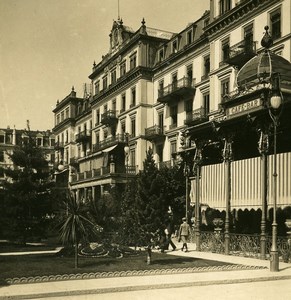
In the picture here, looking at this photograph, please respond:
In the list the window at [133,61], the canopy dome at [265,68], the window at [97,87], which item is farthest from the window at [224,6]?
the window at [97,87]

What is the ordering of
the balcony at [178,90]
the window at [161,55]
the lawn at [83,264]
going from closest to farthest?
the lawn at [83,264]
the balcony at [178,90]
the window at [161,55]

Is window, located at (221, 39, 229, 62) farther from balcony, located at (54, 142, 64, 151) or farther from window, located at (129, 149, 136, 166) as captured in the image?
balcony, located at (54, 142, 64, 151)

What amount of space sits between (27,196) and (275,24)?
18320mm

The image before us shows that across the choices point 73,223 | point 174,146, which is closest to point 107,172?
point 174,146

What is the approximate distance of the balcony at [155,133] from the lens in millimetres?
43031

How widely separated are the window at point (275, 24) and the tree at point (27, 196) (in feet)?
52.8

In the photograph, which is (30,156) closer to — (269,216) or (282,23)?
(269,216)

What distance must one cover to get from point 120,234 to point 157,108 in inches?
1032

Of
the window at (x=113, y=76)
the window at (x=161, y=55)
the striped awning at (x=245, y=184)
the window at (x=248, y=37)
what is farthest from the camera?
the window at (x=113, y=76)

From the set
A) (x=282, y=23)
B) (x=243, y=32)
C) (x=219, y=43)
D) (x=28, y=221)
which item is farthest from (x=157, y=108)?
(x=28, y=221)

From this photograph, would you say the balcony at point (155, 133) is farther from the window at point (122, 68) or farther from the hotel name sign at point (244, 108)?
the hotel name sign at point (244, 108)

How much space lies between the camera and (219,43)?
34.3m

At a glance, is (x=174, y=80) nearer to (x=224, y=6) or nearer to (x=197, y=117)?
(x=197, y=117)

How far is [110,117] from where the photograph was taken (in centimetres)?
5169
